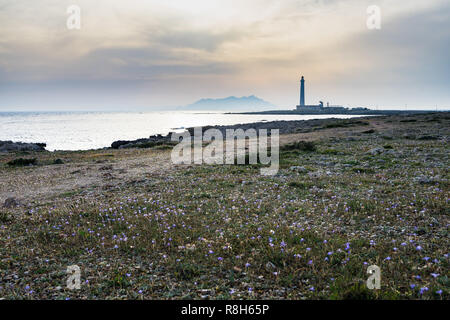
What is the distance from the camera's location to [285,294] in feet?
18.2

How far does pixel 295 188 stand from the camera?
44.6 feet

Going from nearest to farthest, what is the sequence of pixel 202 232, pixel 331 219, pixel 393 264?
1. pixel 393 264
2. pixel 202 232
3. pixel 331 219

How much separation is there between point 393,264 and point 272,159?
1734cm

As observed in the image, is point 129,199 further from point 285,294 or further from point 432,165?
point 432,165

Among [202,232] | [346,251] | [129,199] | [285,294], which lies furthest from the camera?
[129,199]

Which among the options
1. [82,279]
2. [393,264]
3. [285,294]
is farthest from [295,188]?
[82,279]

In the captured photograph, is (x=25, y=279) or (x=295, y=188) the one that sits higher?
(x=295, y=188)

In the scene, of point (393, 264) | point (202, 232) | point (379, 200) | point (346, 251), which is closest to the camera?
point (393, 264)

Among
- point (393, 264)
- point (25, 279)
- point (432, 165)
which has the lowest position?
point (25, 279)

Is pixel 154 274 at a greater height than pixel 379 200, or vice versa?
pixel 379 200

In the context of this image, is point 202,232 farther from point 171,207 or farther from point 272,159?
point 272,159

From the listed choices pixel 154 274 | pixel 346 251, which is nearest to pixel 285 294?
pixel 346 251

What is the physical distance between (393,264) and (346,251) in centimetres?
106

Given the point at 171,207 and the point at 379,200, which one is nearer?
the point at 379,200
